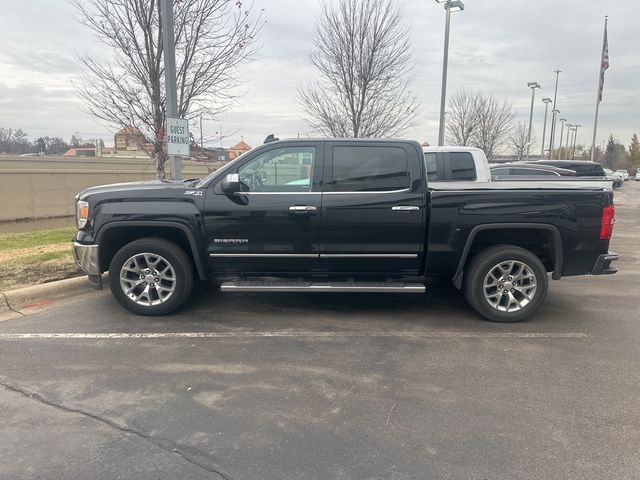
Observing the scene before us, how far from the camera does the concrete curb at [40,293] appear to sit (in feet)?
18.4

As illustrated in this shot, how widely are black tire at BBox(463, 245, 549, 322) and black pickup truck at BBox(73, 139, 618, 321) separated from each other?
11 millimetres

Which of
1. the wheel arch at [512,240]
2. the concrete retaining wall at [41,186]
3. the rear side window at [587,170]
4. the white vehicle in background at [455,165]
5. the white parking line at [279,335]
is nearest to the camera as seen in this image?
the white parking line at [279,335]

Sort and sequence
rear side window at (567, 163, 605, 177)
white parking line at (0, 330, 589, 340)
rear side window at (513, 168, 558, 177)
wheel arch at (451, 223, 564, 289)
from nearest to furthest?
1. white parking line at (0, 330, 589, 340)
2. wheel arch at (451, 223, 564, 289)
3. rear side window at (513, 168, 558, 177)
4. rear side window at (567, 163, 605, 177)

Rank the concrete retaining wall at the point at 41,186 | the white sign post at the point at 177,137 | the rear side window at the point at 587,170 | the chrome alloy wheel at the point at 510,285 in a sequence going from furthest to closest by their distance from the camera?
the concrete retaining wall at the point at 41,186 → the rear side window at the point at 587,170 → the white sign post at the point at 177,137 → the chrome alloy wheel at the point at 510,285

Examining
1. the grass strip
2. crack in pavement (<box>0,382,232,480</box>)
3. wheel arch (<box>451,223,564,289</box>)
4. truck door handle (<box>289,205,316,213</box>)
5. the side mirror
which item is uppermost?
the side mirror

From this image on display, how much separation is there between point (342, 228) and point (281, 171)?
90 cm

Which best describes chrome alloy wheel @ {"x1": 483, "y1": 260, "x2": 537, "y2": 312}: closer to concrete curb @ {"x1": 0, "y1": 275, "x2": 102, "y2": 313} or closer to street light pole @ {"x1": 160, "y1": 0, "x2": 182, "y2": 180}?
concrete curb @ {"x1": 0, "y1": 275, "x2": 102, "y2": 313}

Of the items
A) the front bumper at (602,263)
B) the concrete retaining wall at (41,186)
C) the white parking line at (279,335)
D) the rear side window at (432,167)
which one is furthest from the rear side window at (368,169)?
the concrete retaining wall at (41,186)

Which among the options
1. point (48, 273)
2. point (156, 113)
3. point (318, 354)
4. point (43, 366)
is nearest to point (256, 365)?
point (318, 354)

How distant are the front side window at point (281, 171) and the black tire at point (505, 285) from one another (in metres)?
2.02

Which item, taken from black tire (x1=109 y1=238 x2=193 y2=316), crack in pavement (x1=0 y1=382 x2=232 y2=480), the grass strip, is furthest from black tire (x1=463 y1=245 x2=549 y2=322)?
the grass strip

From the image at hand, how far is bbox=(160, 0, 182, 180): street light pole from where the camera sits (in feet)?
24.9

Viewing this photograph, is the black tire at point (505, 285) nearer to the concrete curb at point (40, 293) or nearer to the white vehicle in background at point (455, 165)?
the white vehicle in background at point (455, 165)

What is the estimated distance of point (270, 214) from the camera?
5.11 metres
